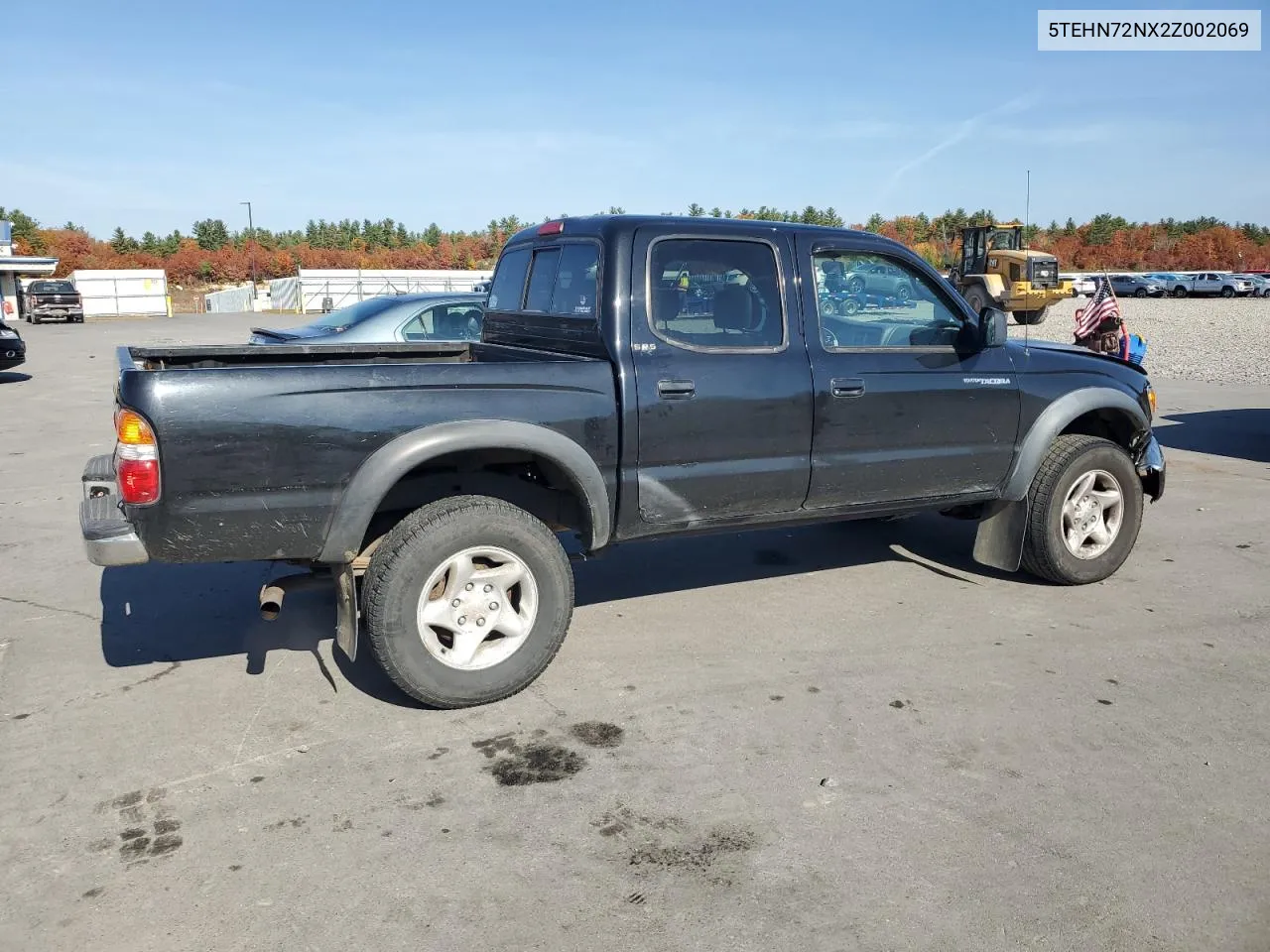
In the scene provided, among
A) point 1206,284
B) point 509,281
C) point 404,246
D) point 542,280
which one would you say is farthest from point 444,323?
point 404,246

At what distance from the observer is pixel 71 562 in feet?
20.2

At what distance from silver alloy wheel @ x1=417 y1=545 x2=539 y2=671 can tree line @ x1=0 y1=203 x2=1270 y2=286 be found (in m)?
55.2

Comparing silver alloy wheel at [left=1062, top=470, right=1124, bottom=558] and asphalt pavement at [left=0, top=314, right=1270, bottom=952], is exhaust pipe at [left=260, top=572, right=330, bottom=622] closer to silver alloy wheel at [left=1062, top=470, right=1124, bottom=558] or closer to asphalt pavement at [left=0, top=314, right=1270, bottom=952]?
asphalt pavement at [left=0, top=314, right=1270, bottom=952]

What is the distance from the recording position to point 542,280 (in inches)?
199

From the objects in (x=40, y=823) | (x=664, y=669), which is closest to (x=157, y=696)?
(x=40, y=823)

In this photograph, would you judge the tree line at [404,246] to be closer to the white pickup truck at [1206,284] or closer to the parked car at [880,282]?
the white pickup truck at [1206,284]

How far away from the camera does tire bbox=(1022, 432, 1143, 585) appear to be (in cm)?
538

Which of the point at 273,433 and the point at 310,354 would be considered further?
the point at 310,354

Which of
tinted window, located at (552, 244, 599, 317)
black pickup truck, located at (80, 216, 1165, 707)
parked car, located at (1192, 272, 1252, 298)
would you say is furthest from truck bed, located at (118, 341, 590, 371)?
parked car, located at (1192, 272, 1252, 298)

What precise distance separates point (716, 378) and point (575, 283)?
84 centimetres

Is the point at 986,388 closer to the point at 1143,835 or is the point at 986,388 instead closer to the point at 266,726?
the point at 1143,835

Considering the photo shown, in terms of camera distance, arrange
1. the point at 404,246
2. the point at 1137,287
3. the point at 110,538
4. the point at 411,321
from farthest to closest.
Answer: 1. the point at 404,246
2. the point at 1137,287
3. the point at 411,321
4. the point at 110,538

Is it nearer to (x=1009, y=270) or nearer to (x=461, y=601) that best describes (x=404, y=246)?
(x=1009, y=270)

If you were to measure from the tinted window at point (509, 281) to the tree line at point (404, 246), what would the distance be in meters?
53.4
